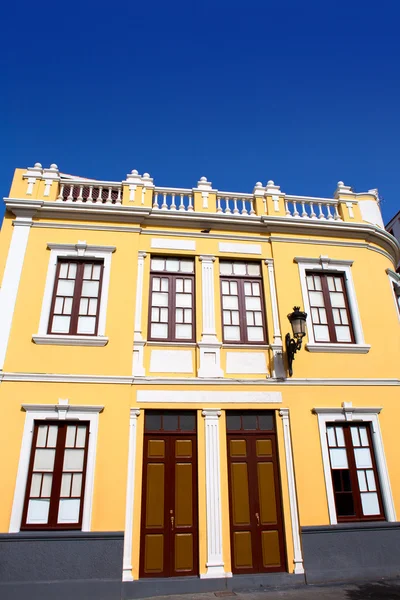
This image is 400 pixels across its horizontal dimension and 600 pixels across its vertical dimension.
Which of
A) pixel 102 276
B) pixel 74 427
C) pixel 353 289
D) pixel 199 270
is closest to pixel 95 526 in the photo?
pixel 74 427

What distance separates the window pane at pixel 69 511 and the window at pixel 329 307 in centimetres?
554

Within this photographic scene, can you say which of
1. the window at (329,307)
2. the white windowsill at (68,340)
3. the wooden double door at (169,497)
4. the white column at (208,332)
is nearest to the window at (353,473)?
the window at (329,307)

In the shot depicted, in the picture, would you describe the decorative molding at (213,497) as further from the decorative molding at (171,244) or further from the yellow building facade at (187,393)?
the decorative molding at (171,244)

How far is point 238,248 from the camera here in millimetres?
9234

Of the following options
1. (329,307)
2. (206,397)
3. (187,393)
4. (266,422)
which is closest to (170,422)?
(187,393)

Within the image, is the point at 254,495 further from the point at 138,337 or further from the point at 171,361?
the point at 138,337

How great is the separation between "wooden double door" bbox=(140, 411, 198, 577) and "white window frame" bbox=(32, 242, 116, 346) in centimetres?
186

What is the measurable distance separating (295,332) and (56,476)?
4.99 metres

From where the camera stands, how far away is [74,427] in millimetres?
7238

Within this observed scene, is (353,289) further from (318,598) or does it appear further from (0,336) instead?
(0,336)

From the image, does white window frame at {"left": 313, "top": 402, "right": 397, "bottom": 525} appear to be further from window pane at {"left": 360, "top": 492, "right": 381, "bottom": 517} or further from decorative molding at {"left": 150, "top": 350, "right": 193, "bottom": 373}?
decorative molding at {"left": 150, "top": 350, "right": 193, "bottom": 373}

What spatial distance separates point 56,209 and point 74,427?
460 centimetres

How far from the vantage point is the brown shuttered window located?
799 cm

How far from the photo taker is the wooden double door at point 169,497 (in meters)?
6.80
